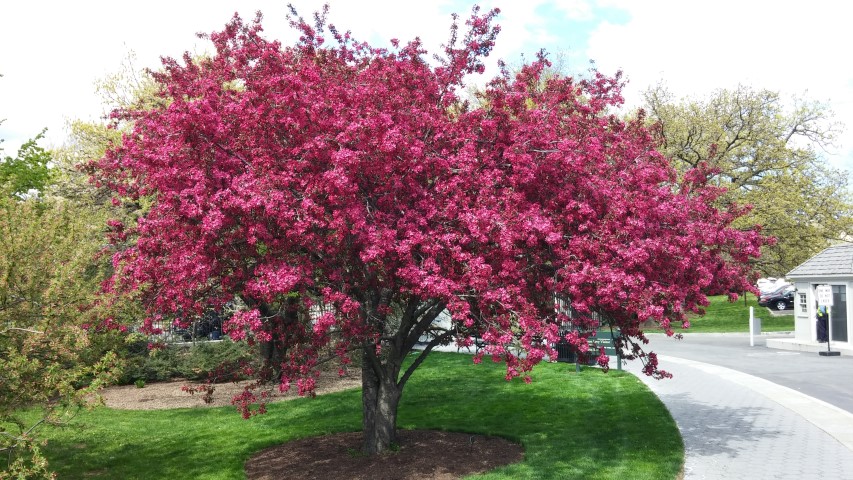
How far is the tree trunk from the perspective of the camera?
997 cm

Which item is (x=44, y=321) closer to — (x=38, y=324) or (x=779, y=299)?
(x=38, y=324)

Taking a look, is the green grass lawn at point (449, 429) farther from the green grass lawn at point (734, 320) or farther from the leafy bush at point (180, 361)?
the green grass lawn at point (734, 320)

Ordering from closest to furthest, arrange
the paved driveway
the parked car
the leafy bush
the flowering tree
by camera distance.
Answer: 1. the flowering tree
2. the paved driveway
3. the leafy bush
4. the parked car

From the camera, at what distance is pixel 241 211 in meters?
7.38

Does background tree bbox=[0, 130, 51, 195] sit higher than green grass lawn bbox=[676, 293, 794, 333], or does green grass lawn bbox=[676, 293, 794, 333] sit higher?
background tree bbox=[0, 130, 51, 195]

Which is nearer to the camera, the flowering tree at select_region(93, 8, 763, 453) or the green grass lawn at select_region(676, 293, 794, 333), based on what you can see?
the flowering tree at select_region(93, 8, 763, 453)

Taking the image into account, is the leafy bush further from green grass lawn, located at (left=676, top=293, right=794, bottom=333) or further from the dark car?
the dark car

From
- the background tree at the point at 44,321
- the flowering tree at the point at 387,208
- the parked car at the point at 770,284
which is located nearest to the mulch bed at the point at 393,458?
the flowering tree at the point at 387,208

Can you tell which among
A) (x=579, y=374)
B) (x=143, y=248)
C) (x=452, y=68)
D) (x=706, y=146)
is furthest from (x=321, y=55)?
(x=706, y=146)

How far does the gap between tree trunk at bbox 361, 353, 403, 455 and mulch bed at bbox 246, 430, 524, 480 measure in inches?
8.6

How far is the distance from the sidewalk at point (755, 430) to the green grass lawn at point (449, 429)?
15.9 inches

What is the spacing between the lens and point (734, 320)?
1444 inches

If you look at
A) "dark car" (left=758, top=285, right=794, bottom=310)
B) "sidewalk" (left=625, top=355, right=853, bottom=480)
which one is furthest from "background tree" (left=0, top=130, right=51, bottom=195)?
"dark car" (left=758, top=285, right=794, bottom=310)

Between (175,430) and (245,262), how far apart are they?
21.9 ft
